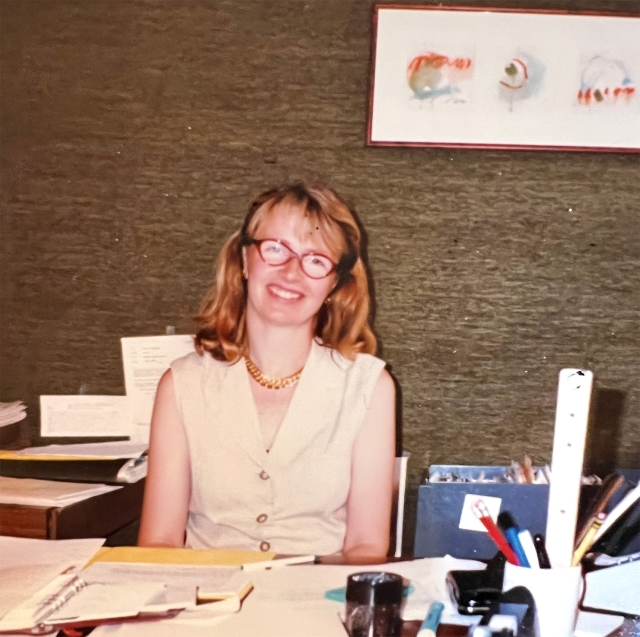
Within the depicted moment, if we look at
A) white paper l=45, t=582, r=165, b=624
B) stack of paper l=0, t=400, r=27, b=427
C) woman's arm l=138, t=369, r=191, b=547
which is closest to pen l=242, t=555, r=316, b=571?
white paper l=45, t=582, r=165, b=624

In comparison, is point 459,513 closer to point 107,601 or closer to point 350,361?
point 350,361

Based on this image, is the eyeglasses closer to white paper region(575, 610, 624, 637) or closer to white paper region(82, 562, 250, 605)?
white paper region(82, 562, 250, 605)

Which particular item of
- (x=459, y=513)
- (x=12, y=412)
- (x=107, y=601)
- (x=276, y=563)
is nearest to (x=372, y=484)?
(x=459, y=513)

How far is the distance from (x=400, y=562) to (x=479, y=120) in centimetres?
67

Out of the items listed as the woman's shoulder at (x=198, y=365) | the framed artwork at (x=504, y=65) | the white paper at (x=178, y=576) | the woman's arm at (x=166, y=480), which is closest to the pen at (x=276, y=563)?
the white paper at (x=178, y=576)

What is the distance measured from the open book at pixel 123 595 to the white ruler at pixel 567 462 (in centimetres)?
35

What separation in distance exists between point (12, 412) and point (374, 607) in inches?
27.8

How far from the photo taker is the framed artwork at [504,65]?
44.0 inches

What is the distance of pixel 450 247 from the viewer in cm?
118

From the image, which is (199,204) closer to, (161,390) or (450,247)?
(161,390)

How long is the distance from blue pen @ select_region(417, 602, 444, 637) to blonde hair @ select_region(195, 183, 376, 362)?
0.46m

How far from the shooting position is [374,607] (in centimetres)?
74

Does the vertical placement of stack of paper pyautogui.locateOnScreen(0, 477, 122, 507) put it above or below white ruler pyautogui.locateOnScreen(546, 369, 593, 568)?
below

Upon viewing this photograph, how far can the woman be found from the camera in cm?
110
